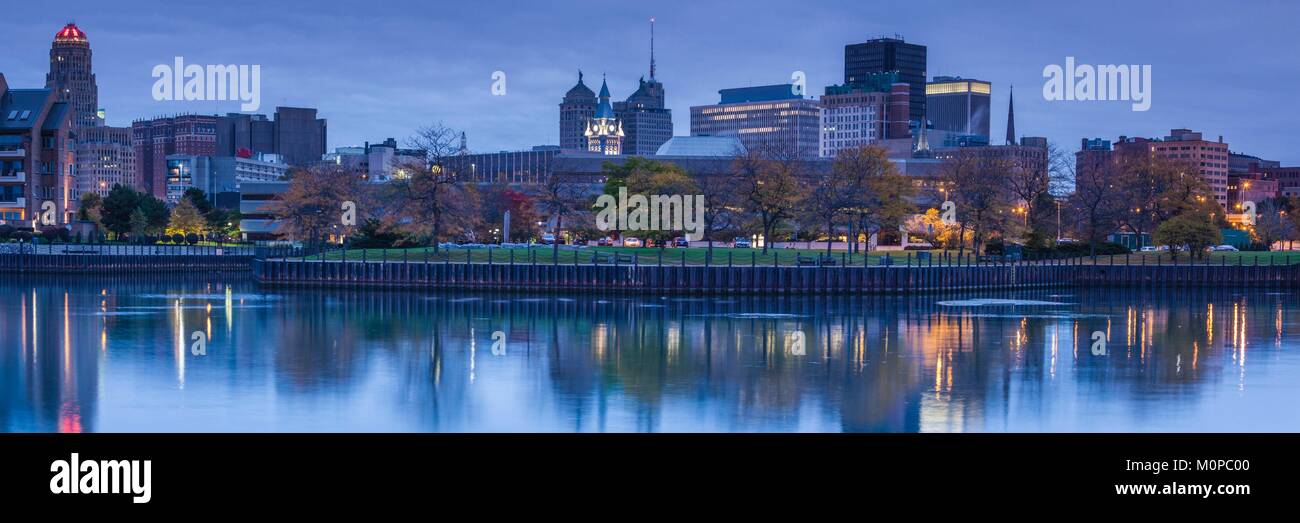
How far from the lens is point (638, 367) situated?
1411 inches

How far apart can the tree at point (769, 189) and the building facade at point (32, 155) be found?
6656cm

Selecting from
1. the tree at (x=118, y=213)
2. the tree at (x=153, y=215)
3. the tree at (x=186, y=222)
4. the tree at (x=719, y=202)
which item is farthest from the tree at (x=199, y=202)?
the tree at (x=719, y=202)

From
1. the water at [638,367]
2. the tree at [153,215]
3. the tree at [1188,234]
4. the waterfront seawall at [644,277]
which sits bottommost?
the water at [638,367]

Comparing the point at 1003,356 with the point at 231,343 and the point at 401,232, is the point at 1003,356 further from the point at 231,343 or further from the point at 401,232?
the point at 401,232

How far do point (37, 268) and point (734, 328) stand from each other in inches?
2414

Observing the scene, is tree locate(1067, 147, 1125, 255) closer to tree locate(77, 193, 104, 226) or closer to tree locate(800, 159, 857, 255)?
tree locate(800, 159, 857, 255)

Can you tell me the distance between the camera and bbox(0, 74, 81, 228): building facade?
118312mm

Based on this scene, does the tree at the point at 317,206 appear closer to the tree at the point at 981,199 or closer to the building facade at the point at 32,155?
the building facade at the point at 32,155

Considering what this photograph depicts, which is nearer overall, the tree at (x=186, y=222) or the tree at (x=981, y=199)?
the tree at (x=981, y=199)

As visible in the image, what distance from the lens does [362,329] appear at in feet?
155

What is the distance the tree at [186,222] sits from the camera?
13512 centimetres

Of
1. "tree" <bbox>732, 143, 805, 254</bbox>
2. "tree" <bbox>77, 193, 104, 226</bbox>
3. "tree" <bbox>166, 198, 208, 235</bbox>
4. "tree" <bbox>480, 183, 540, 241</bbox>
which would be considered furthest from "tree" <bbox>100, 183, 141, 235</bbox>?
"tree" <bbox>732, 143, 805, 254</bbox>

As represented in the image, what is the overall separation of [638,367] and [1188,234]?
68.1m
